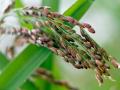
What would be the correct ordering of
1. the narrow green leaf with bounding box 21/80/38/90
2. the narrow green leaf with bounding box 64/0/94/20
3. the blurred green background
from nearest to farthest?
1. the narrow green leaf with bounding box 64/0/94/20
2. the narrow green leaf with bounding box 21/80/38/90
3. the blurred green background

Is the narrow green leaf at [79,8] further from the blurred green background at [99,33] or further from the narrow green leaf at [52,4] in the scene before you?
the blurred green background at [99,33]

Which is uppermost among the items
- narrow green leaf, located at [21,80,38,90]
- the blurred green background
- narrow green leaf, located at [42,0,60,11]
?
the blurred green background

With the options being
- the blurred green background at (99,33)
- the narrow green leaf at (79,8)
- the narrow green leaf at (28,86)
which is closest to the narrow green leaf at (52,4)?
the narrow green leaf at (79,8)

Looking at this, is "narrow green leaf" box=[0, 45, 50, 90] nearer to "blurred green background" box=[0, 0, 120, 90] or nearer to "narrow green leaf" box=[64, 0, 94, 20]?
"narrow green leaf" box=[64, 0, 94, 20]

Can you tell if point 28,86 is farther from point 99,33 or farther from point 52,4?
point 99,33

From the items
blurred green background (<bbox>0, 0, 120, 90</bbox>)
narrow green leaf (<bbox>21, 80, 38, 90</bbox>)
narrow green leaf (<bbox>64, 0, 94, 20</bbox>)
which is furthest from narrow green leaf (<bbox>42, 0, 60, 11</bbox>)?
blurred green background (<bbox>0, 0, 120, 90</bbox>)

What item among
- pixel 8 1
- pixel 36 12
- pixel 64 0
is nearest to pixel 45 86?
pixel 8 1

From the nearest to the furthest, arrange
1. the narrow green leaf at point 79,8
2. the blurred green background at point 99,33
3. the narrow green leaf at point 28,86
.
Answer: the narrow green leaf at point 79,8, the narrow green leaf at point 28,86, the blurred green background at point 99,33

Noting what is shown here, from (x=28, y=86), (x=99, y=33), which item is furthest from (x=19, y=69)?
(x=99, y=33)

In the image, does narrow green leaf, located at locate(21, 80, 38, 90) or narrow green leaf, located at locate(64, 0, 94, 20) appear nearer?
narrow green leaf, located at locate(64, 0, 94, 20)
